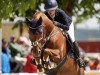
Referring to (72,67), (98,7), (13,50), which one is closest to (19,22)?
(13,50)

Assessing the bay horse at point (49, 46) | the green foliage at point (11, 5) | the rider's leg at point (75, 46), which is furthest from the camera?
the green foliage at point (11, 5)

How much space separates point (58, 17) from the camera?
12047 mm

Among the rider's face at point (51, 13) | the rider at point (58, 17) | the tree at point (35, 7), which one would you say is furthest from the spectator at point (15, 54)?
the rider's face at point (51, 13)

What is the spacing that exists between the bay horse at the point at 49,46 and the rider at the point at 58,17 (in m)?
0.21

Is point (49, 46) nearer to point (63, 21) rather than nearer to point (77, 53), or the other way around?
point (63, 21)

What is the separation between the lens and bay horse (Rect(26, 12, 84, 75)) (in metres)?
10.9

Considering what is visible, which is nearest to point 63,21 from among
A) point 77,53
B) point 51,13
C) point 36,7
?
point 51,13

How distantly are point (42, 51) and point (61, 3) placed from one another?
5663mm

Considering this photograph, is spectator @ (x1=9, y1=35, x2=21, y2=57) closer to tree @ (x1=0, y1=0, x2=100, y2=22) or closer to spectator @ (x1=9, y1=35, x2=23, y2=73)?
spectator @ (x1=9, y1=35, x2=23, y2=73)

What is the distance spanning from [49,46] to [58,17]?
3.07ft

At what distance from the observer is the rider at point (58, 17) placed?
11749mm

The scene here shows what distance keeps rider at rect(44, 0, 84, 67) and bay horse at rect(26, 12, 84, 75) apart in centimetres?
21

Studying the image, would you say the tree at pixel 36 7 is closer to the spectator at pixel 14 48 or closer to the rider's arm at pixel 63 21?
the spectator at pixel 14 48

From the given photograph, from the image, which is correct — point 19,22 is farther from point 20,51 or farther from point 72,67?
point 72,67
